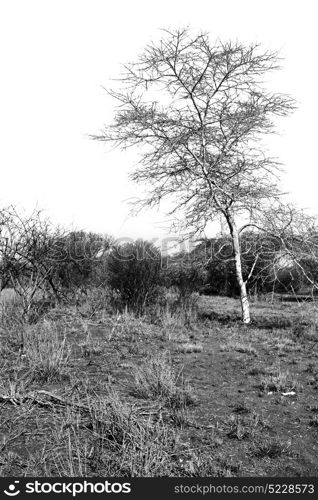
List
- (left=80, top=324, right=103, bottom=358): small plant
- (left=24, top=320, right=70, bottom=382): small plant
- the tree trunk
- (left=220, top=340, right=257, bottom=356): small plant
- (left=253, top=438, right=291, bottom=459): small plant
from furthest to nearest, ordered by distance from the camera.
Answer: the tree trunk, (left=220, top=340, right=257, bottom=356): small plant, (left=80, top=324, right=103, bottom=358): small plant, (left=24, top=320, right=70, bottom=382): small plant, (left=253, top=438, right=291, bottom=459): small plant

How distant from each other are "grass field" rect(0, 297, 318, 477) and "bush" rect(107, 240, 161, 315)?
2741mm

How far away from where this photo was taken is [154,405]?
5262 millimetres

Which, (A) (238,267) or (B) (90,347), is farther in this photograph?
(A) (238,267)

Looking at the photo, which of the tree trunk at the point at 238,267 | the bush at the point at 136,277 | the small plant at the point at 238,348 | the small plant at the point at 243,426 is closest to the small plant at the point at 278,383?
the small plant at the point at 243,426

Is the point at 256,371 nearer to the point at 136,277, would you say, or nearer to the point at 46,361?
the point at 46,361

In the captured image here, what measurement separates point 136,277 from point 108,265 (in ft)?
4.13

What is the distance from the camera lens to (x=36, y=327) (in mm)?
8688

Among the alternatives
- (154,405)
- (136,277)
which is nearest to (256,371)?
(154,405)

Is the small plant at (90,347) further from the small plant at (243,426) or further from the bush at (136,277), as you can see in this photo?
the bush at (136,277)

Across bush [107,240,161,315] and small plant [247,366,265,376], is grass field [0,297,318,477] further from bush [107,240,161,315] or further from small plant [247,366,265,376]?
bush [107,240,161,315]

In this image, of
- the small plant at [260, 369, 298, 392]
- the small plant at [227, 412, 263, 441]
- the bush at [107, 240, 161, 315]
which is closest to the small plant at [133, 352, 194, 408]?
the small plant at [227, 412, 263, 441]

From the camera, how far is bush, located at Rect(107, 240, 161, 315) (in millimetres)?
12203

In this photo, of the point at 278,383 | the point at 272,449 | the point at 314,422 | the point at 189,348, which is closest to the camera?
the point at 272,449
